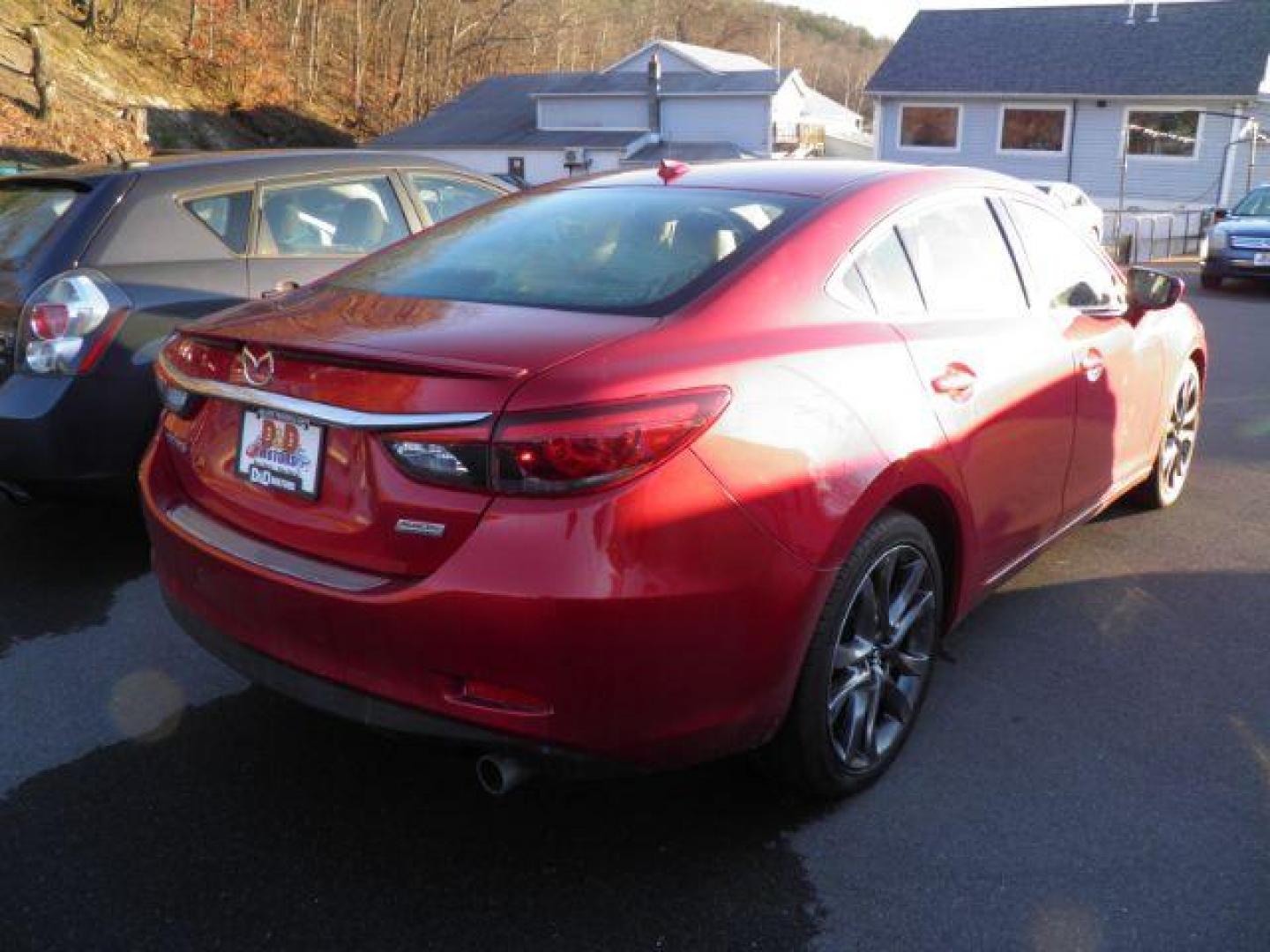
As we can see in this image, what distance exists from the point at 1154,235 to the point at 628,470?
22707 mm

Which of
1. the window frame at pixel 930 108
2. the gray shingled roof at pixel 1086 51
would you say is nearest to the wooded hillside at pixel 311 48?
the window frame at pixel 930 108

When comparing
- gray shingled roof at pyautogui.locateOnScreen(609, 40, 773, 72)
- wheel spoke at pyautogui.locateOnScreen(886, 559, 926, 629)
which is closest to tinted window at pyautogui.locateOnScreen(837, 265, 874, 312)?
wheel spoke at pyautogui.locateOnScreen(886, 559, 926, 629)

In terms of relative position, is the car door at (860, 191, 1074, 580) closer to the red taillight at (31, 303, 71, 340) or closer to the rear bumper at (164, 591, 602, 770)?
the rear bumper at (164, 591, 602, 770)

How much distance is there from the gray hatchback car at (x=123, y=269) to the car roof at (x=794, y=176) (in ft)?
4.25

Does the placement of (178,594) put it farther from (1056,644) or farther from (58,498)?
(1056,644)

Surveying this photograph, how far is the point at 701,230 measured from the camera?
9.68 ft

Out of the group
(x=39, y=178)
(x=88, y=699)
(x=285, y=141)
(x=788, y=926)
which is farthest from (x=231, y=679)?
(x=285, y=141)

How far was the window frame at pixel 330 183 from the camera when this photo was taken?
488cm

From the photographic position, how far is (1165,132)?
2964 cm

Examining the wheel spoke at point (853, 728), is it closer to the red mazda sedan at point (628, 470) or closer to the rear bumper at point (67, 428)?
the red mazda sedan at point (628, 470)

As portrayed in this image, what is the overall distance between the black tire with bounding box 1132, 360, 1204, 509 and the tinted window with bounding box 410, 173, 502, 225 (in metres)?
3.36

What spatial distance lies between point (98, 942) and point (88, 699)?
3.96 ft

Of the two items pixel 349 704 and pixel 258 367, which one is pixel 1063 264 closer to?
pixel 258 367

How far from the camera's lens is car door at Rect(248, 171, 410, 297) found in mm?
4875
